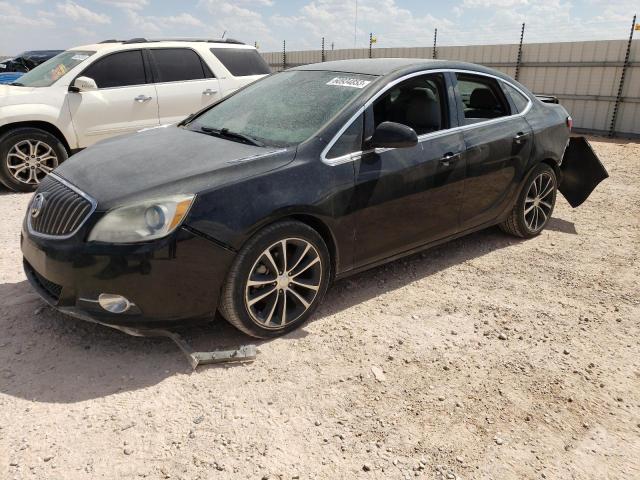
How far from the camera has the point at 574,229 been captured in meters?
5.73

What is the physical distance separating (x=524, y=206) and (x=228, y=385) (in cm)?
339

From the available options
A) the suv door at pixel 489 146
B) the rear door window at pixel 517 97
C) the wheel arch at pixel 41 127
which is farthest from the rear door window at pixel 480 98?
the wheel arch at pixel 41 127

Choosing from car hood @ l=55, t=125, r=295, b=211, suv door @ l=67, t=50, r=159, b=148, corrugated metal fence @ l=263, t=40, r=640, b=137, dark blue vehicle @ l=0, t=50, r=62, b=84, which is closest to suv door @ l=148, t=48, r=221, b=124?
suv door @ l=67, t=50, r=159, b=148

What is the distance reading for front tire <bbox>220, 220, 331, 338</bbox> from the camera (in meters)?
3.13

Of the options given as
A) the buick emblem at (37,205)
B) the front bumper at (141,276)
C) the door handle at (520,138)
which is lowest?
the front bumper at (141,276)

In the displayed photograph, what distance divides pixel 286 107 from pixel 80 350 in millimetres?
2080

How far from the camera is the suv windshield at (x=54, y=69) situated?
6945 millimetres

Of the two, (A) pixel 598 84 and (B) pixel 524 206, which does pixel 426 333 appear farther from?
(A) pixel 598 84

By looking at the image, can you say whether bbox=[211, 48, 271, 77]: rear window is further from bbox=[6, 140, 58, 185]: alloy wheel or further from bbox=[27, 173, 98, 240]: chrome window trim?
bbox=[27, 173, 98, 240]: chrome window trim

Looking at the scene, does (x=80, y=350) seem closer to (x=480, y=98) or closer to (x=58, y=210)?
(x=58, y=210)

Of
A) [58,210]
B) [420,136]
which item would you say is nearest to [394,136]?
[420,136]

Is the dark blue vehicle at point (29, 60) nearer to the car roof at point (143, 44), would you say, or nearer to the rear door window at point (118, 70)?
the car roof at point (143, 44)

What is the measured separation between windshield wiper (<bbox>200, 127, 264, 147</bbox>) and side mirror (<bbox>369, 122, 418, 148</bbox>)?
0.77m

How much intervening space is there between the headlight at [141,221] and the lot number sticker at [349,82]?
5.27 feet
